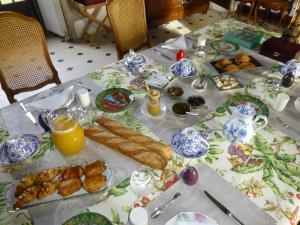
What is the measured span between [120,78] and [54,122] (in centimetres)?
54

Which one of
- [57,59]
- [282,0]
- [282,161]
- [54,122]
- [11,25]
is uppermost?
[11,25]

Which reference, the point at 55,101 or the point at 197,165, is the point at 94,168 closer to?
the point at 197,165

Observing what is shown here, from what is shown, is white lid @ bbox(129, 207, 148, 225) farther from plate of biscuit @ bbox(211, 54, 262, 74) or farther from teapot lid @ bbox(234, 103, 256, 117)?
plate of biscuit @ bbox(211, 54, 262, 74)

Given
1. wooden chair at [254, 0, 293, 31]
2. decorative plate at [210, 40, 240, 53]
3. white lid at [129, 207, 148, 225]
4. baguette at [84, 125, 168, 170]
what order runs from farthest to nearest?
wooden chair at [254, 0, 293, 31]
decorative plate at [210, 40, 240, 53]
baguette at [84, 125, 168, 170]
white lid at [129, 207, 148, 225]

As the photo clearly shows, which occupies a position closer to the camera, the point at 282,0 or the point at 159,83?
the point at 159,83

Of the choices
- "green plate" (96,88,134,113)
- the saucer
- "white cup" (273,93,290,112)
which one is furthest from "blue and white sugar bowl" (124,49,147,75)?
"white cup" (273,93,290,112)

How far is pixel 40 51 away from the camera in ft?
5.64

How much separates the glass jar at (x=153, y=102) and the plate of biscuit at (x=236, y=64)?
0.51 m

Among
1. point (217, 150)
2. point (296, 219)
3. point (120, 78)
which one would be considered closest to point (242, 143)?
point (217, 150)

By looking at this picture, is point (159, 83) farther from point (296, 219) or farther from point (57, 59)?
point (57, 59)

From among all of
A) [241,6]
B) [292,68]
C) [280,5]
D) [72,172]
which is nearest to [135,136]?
[72,172]

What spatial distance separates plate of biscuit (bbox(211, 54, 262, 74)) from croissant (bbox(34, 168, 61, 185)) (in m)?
1.04

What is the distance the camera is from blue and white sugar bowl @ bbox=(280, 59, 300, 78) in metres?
1.41

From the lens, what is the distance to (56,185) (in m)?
0.94
